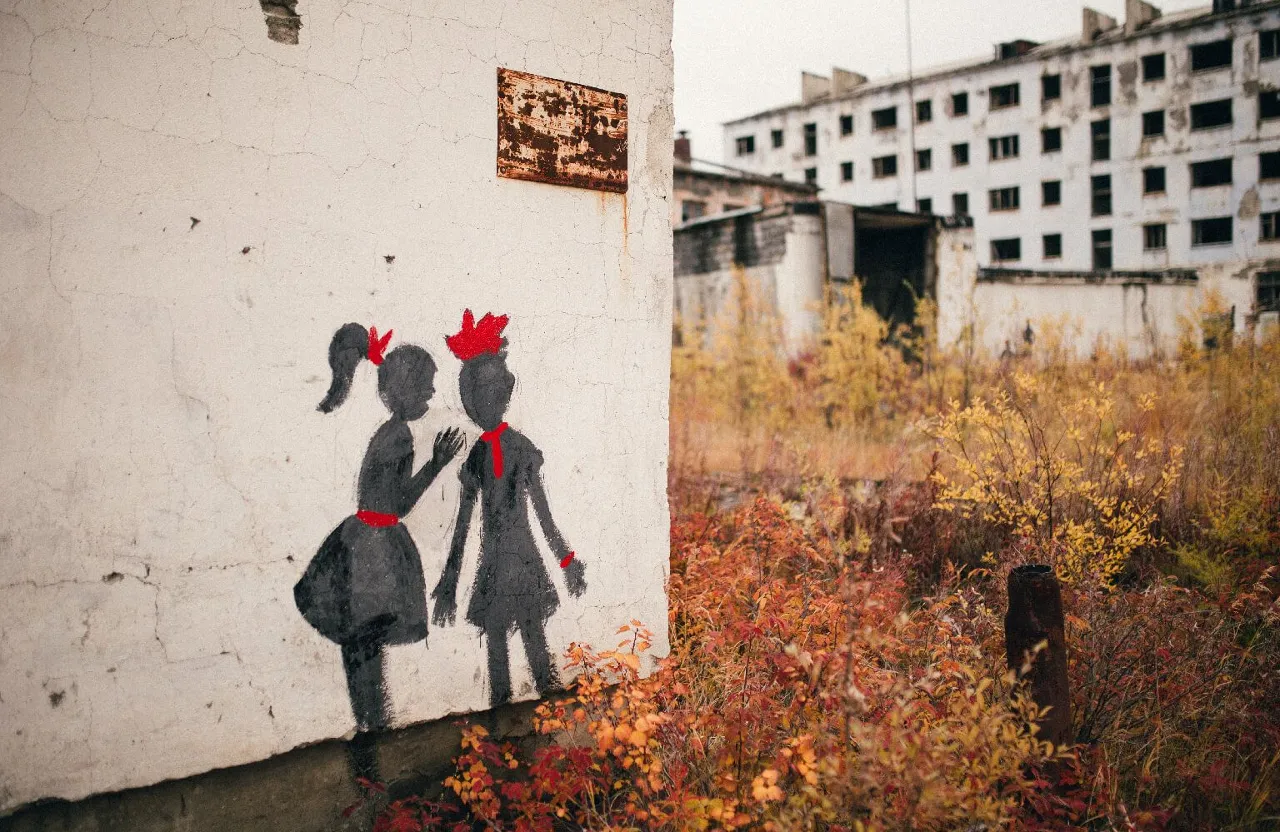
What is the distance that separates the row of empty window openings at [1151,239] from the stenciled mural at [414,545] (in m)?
34.1

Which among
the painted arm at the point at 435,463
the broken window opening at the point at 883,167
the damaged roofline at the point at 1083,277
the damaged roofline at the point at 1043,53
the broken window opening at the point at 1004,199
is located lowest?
the painted arm at the point at 435,463

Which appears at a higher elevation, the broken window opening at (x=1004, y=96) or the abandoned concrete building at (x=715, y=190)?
the broken window opening at (x=1004, y=96)

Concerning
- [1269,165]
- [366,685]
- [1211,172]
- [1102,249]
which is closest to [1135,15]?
[1211,172]

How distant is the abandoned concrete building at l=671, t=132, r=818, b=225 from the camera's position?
2311 cm

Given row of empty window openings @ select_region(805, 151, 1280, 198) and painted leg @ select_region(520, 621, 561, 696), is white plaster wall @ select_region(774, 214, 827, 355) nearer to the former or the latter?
painted leg @ select_region(520, 621, 561, 696)

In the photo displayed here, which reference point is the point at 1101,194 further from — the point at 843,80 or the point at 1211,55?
the point at 843,80

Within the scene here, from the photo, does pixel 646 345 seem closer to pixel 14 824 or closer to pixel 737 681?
pixel 737 681

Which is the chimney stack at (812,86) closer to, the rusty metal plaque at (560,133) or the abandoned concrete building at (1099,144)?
the abandoned concrete building at (1099,144)

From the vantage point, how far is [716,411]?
839 cm

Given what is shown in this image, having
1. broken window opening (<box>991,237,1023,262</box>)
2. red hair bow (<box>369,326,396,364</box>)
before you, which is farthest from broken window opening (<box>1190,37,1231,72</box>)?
red hair bow (<box>369,326,396,364</box>)

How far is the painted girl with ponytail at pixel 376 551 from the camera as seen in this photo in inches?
84.8

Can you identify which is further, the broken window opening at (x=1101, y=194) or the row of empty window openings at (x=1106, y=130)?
the broken window opening at (x=1101, y=194)

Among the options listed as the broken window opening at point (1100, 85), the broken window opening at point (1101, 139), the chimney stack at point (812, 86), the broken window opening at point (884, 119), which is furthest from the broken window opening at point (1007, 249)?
the chimney stack at point (812, 86)

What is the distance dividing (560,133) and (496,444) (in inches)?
40.0
